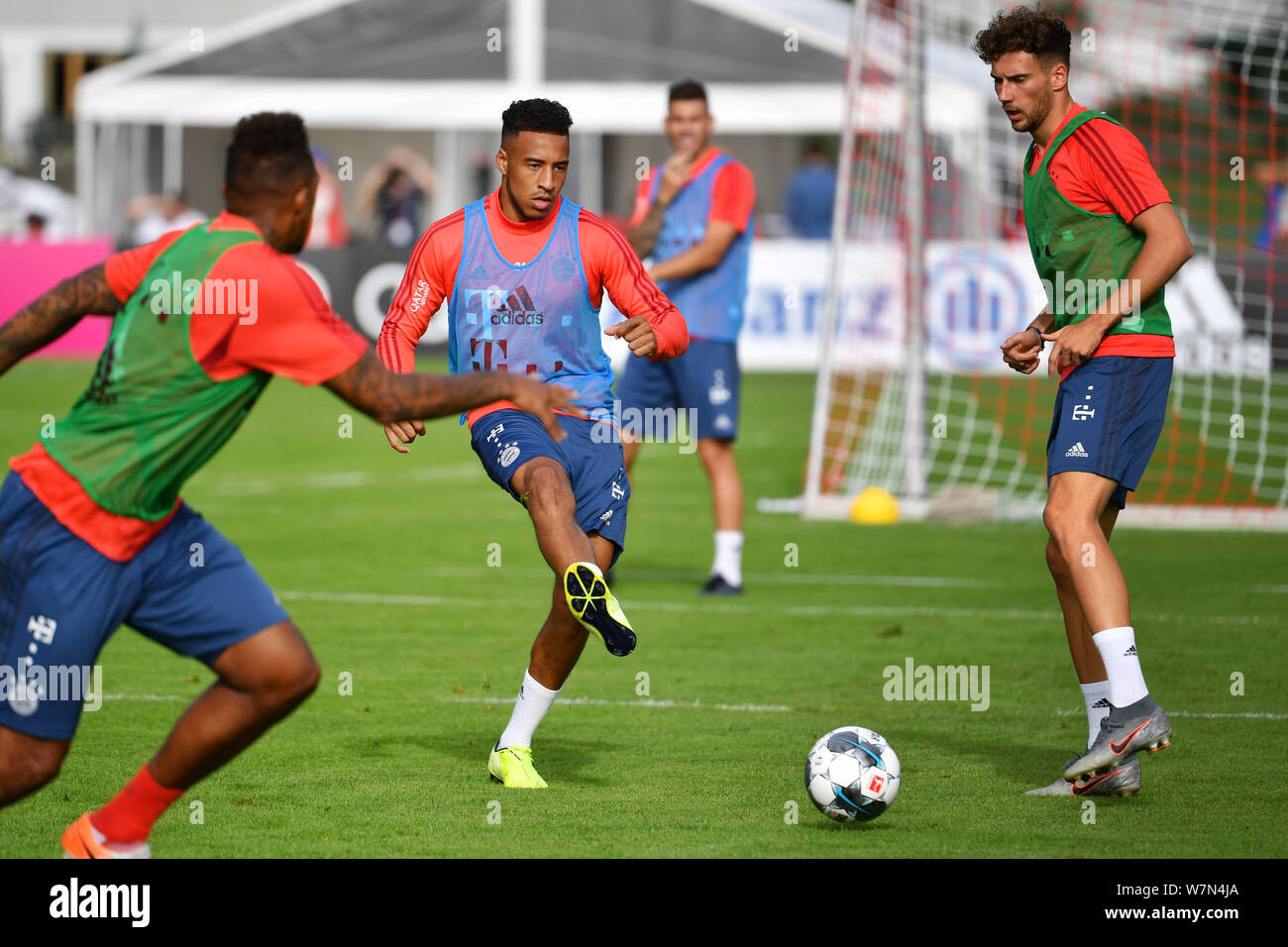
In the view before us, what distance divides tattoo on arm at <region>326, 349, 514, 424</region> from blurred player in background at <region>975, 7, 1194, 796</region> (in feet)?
6.75

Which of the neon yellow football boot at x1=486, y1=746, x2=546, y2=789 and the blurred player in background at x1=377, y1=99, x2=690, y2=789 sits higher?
the blurred player in background at x1=377, y1=99, x2=690, y2=789

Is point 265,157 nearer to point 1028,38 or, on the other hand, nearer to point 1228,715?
point 1028,38

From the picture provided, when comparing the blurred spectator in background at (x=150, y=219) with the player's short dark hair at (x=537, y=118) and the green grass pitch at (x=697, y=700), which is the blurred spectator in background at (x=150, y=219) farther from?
the player's short dark hair at (x=537, y=118)

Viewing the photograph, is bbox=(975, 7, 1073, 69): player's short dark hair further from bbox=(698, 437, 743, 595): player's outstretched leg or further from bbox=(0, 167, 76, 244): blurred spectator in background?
bbox=(0, 167, 76, 244): blurred spectator in background

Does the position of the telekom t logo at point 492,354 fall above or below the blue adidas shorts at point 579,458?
above

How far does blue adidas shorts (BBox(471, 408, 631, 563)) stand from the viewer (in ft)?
19.6

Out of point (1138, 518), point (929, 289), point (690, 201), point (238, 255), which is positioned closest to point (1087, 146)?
point (238, 255)

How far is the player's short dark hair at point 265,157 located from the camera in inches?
173

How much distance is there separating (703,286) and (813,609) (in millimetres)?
2007

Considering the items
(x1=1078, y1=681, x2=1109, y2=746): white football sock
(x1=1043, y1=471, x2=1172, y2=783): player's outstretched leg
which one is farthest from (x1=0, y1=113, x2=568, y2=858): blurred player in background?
(x1=1078, y1=681, x2=1109, y2=746): white football sock

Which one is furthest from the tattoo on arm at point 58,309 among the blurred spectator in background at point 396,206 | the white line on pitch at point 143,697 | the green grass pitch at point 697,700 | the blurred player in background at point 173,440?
the blurred spectator in background at point 396,206

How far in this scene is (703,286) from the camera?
10266 millimetres

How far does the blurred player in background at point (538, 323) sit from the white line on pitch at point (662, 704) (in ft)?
3.78

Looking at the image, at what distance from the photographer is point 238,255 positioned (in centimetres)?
432
